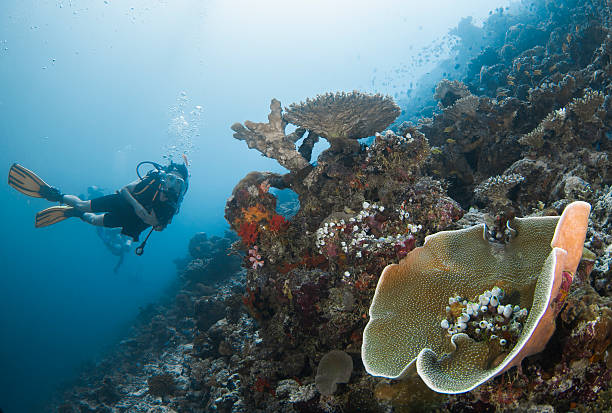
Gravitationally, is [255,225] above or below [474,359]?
A: above

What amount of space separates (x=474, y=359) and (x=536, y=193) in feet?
16.9

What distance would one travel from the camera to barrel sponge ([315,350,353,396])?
3.38 m

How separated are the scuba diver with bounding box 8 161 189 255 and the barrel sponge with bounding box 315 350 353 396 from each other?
7430mm

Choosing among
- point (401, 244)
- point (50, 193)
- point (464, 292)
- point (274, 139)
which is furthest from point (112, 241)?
point (464, 292)

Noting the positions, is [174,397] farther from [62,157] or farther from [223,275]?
[62,157]

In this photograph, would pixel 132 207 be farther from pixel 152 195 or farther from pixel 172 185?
pixel 172 185

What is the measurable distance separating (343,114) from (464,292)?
13.2ft

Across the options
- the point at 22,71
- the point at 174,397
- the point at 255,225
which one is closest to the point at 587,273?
the point at 255,225

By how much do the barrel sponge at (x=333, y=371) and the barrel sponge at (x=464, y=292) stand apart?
128cm

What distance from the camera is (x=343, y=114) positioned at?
531cm

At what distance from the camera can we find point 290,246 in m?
5.54

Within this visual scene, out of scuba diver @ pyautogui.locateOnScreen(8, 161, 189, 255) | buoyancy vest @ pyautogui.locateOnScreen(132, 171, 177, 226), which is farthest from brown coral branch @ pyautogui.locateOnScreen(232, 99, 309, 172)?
buoyancy vest @ pyautogui.locateOnScreen(132, 171, 177, 226)

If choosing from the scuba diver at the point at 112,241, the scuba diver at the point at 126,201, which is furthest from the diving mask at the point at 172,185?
the scuba diver at the point at 112,241

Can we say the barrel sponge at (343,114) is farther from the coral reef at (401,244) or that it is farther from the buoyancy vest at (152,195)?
the buoyancy vest at (152,195)
